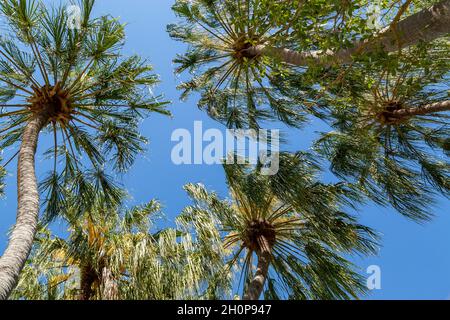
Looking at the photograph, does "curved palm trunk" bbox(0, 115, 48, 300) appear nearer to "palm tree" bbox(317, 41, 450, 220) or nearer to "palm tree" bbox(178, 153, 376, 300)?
"palm tree" bbox(178, 153, 376, 300)

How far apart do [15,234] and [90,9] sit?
260 cm

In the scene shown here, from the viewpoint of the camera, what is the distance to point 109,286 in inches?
205

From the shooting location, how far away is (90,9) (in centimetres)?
448

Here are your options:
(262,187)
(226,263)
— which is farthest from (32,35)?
(226,263)

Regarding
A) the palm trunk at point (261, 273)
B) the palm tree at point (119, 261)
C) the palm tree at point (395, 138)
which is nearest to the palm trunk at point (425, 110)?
the palm tree at point (395, 138)

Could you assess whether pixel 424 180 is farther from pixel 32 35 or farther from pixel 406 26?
pixel 32 35

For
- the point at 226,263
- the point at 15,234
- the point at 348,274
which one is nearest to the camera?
the point at 15,234

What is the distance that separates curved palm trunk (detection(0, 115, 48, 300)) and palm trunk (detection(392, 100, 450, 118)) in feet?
15.6

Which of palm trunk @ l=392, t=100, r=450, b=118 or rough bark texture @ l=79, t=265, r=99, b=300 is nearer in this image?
palm trunk @ l=392, t=100, r=450, b=118

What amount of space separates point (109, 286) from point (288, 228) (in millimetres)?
2658

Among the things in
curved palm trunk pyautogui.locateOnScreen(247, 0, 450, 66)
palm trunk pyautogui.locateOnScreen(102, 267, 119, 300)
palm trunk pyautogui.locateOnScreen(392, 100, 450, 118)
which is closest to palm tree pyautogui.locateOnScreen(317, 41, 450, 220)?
palm trunk pyautogui.locateOnScreen(392, 100, 450, 118)

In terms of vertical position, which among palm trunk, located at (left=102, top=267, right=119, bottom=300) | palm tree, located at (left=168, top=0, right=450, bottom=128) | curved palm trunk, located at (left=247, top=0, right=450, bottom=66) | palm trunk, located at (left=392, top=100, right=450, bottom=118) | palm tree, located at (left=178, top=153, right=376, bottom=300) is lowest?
palm trunk, located at (left=102, top=267, right=119, bottom=300)

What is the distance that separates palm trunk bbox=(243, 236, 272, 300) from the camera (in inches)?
201

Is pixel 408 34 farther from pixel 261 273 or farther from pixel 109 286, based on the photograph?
pixel 109 286
